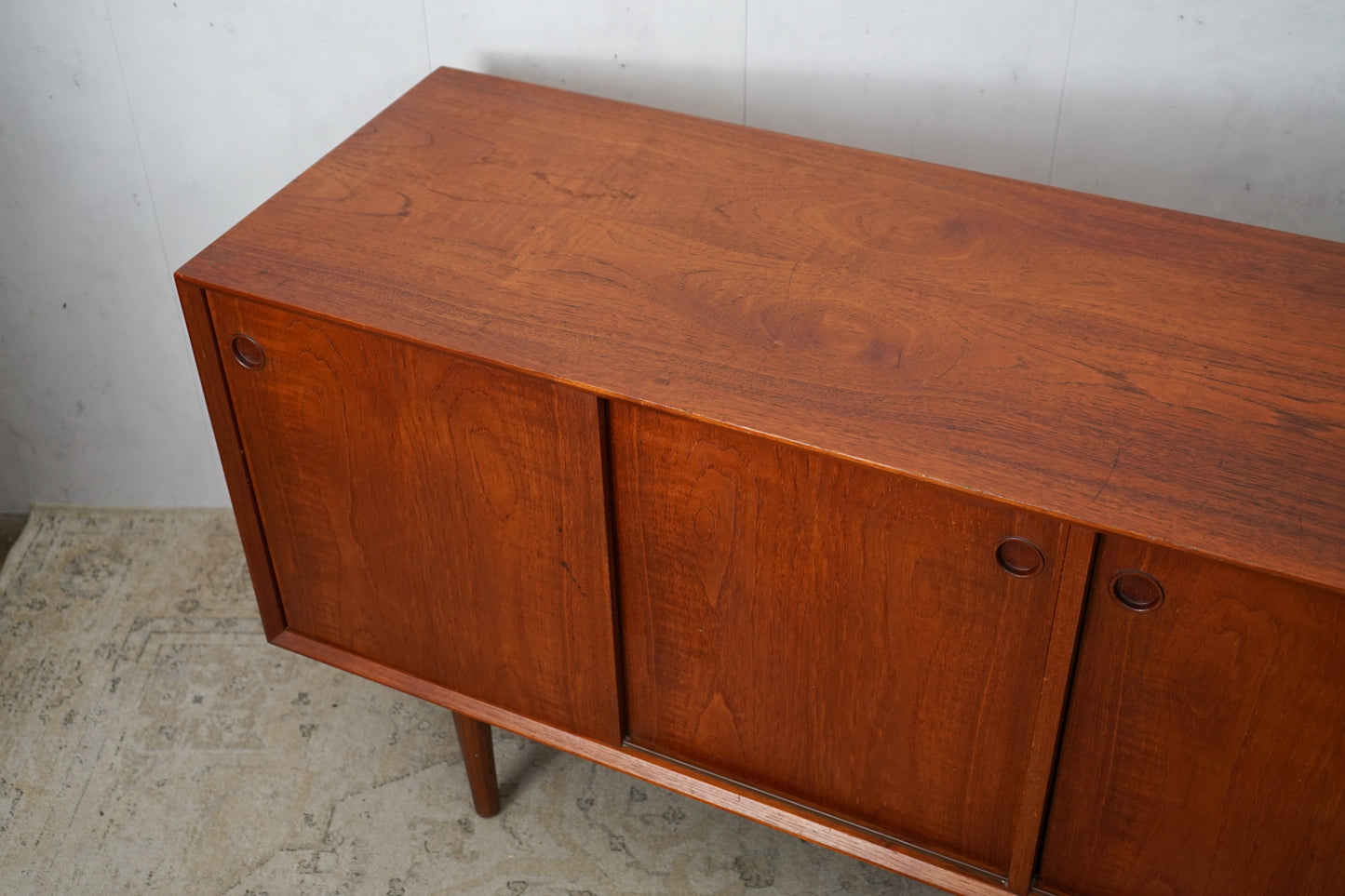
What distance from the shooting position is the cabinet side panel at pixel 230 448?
119 cm

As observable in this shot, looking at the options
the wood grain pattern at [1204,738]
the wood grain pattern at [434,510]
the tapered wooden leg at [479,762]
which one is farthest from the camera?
the tapered wooden leg at [479,762]

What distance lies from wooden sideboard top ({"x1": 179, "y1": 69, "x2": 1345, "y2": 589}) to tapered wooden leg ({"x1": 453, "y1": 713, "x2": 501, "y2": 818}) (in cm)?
56

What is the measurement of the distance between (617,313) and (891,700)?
40 cm

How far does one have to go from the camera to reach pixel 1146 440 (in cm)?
99

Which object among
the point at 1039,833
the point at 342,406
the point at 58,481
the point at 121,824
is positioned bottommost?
the point at 121,824

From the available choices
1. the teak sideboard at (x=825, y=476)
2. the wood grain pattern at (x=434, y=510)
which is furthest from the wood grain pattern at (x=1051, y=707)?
the wood grain pattern at (x=434, y=510)

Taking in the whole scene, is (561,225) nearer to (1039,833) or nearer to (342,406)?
(342,406)

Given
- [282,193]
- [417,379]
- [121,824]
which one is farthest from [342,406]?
[121,824]

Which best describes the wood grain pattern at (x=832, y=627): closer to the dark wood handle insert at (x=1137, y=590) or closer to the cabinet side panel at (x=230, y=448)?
the dark wood handle insert at (x=1137, y=590)

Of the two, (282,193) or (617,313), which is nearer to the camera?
(617,313)

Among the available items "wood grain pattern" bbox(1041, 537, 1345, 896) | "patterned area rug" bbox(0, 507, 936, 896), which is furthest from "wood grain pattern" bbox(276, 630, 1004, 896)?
"patterned area rug" bbox(0, 507, 936, 896)

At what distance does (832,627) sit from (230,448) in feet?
2.00

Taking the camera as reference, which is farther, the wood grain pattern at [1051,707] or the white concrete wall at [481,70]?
the white concrete wall at [481,70]

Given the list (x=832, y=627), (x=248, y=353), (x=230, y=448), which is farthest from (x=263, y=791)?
(x=832, y=627)
